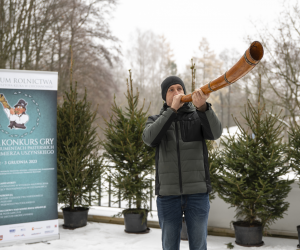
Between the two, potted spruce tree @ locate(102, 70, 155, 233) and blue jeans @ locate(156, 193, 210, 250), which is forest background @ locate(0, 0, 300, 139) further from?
blue jeans @ locate(156, 193, 210, 250)

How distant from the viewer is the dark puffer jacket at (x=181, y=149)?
Answer: 222 cm

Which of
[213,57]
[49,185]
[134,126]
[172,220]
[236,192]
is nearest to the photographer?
[172,220]

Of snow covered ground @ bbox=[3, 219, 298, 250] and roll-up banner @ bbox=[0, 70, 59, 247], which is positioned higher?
roll-up banner @ bbox=[0, 70, 59, 247]

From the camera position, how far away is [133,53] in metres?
22.4

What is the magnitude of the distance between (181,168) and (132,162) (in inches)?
103

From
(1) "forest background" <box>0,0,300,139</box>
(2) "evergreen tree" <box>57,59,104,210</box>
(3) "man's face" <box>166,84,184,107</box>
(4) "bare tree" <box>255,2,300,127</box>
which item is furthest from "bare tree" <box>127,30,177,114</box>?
(3) "man's face" <box>166,84,184,107</box>

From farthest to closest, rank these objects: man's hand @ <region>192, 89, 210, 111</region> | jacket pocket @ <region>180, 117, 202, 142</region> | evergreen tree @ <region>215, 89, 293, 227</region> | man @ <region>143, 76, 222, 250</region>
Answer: evergreen tree @ <region>215, 89, 293, 227</region>
jacket pocket @ <region>180, 117, 202, 142</region>
man @ <region>143, 76, 222, 250</region>
man's hand @ <region>192, 89, 210, 111</region>

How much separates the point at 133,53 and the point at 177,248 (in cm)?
2101

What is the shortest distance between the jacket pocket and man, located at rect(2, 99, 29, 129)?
Answer: 2853 millimetres

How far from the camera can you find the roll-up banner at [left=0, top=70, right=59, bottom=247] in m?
4.22

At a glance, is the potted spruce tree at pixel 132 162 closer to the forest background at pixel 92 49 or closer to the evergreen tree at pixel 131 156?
the evergreen tree at pixel 131 156

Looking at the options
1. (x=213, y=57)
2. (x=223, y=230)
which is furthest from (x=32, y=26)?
(x=213, y=57)

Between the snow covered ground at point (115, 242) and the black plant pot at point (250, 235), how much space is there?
92mm

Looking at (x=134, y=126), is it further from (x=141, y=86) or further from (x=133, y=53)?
(x=133, y=53)
